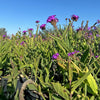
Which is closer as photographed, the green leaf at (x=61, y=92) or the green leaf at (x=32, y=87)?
the green leaf at (x=61, y=92)

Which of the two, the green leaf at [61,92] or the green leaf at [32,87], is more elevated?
the green leaf at [32,87]

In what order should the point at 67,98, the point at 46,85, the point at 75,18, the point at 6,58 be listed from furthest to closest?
the point at 75,18 < the point at 6,58 < the point at 46,85 < the point at 67,98

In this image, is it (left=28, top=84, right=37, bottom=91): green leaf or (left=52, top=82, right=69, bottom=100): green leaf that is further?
(left=28, top=84, right=37, bottom=91): green leaf

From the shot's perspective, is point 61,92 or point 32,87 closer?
point 61,92

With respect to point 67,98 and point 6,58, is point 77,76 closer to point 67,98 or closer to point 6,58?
point 67,98

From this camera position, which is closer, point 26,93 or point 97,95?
point 97,95

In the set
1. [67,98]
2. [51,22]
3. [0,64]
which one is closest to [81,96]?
[67,98]

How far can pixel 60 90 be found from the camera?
61 cm

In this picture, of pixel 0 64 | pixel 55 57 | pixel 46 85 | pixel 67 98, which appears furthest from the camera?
pixel 0 64

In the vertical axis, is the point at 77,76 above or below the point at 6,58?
below

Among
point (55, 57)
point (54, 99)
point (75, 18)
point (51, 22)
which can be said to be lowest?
point (54, 99)

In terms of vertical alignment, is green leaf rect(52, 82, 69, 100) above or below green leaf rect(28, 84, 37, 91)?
below

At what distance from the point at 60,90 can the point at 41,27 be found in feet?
5.36

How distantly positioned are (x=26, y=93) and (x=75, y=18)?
1.42 m
